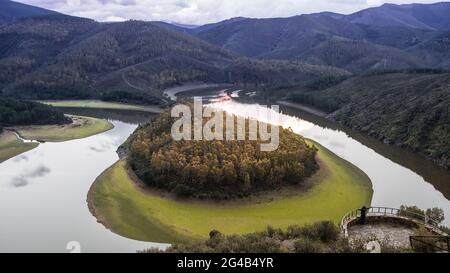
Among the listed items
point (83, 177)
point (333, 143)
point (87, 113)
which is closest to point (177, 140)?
point (83, 177)

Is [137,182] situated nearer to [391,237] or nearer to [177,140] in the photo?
[177,140]

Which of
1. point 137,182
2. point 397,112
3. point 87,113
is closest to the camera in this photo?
point 137,182

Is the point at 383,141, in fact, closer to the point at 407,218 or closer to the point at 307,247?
the point at 407,218

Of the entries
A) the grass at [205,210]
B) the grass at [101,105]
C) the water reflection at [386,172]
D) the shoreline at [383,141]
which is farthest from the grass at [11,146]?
the shoreline at [383,141]

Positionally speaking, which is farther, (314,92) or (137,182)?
(314,92)

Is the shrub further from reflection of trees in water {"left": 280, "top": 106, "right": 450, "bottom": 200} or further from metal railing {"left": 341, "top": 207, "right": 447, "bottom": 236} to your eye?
reflection of trees in water {"left": 280, "top": 106, "right": 450, "bottom": 200}

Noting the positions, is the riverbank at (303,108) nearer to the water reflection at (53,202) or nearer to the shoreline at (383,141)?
the shoreline at (383,141)
